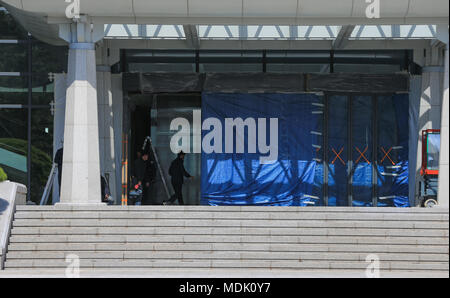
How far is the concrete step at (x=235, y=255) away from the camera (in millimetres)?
17391

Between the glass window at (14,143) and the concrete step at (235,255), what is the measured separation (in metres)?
8.90

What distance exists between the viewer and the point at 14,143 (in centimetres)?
2622

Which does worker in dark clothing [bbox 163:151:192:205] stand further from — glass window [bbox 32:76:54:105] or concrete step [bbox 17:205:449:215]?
concrete step [bbox 17:205:449:215]

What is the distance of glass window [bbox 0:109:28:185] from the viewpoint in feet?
85.9

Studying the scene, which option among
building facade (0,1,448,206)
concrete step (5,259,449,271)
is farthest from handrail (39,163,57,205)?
concrete step (5,259,449,271)

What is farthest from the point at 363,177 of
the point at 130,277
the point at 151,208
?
the point at 130,277

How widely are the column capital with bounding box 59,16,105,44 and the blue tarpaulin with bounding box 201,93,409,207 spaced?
529cm

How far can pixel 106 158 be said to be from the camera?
25.2 meters

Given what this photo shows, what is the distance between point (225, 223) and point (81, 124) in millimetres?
4791

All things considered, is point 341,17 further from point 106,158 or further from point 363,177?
point 106,158

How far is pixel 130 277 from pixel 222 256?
286 centimetres

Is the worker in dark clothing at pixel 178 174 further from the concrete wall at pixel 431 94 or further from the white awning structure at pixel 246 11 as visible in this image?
the concrete wall at pixel 431 94

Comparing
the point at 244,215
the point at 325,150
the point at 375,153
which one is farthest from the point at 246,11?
the point at 375,153

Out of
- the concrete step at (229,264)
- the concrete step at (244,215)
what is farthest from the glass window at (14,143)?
the concrete step at (229,264)
